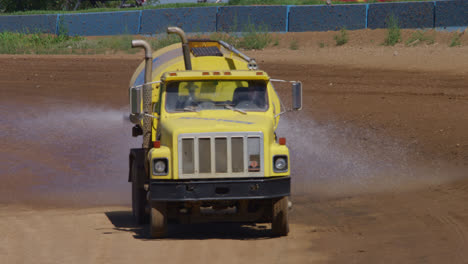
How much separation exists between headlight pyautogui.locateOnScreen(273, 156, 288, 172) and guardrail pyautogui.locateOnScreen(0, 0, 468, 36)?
77.0 feet

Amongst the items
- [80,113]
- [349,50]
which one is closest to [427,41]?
[349,50]

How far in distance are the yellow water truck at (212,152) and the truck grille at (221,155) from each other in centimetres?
1

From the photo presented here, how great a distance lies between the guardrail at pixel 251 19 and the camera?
35812 mm

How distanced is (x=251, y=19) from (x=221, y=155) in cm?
2847

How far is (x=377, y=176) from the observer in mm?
19531

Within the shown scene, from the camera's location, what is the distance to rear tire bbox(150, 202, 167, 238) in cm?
A: 1300

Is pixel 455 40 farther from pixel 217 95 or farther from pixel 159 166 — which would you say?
pixel 159 166

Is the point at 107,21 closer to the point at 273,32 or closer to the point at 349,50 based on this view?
the point at 273,32

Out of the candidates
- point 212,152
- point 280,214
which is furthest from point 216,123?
point 280,214

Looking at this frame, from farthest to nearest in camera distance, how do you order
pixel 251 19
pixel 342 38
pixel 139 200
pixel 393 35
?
pixel 251 19 < pixel 342 38 < pixel 393 35 < pixel 139 200

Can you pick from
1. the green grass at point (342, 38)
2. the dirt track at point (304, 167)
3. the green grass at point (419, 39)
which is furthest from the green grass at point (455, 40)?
the green grass at point (342, 38)

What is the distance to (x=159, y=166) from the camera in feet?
42.1

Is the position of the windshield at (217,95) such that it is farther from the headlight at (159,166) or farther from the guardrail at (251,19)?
the guardrail at (251,19)

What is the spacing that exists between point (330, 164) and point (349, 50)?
15.2 m
